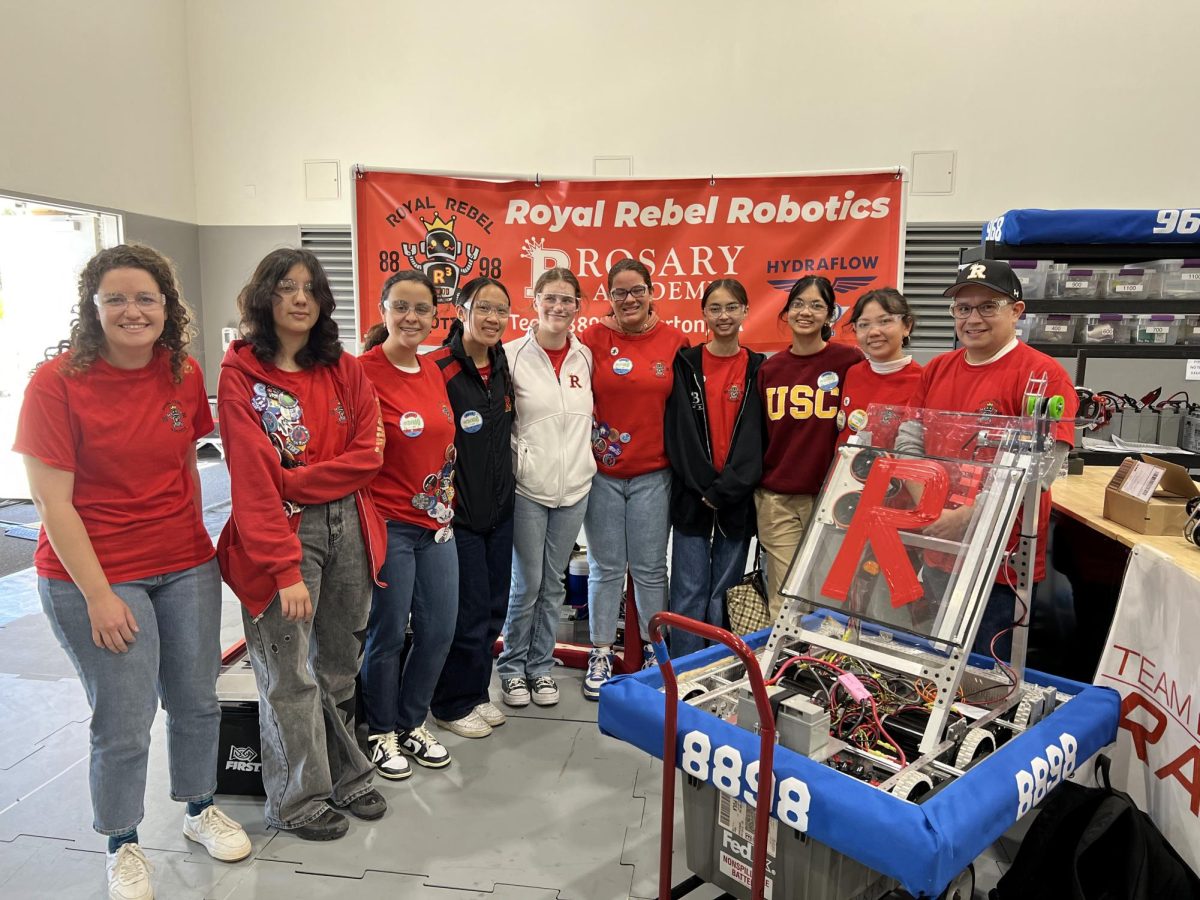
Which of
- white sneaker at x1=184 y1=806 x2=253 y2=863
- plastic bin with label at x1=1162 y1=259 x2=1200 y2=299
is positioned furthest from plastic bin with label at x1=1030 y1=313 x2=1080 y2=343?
white sneaker at x1=184 y1=806 x2=253 y2=863

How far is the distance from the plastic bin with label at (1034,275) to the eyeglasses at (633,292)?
2349mm

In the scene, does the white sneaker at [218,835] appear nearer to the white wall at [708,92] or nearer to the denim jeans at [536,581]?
the denim jeans at [536,581]

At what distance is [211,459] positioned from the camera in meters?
7.21

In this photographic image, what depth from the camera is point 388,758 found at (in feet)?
8.05

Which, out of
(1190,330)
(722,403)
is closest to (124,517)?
(722,403)

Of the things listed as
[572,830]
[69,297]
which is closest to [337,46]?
[69,297]

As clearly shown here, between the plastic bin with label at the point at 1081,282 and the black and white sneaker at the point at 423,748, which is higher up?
the plastic bin with label at the point at 1081,282

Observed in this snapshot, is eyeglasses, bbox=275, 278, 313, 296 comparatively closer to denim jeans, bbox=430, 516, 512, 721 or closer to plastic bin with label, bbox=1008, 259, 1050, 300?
denim jeans, bbox=430, 516, 512, 721

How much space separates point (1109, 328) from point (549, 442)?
318cm

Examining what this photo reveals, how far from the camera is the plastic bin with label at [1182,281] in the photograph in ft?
12.7

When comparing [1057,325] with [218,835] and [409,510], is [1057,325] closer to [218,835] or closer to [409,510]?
[409,510]

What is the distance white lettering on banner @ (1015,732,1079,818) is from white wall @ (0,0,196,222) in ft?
19.2

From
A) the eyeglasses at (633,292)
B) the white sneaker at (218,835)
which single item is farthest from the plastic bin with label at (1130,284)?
the white sneaker at (218,835)

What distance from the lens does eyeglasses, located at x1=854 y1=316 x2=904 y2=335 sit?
255cm
